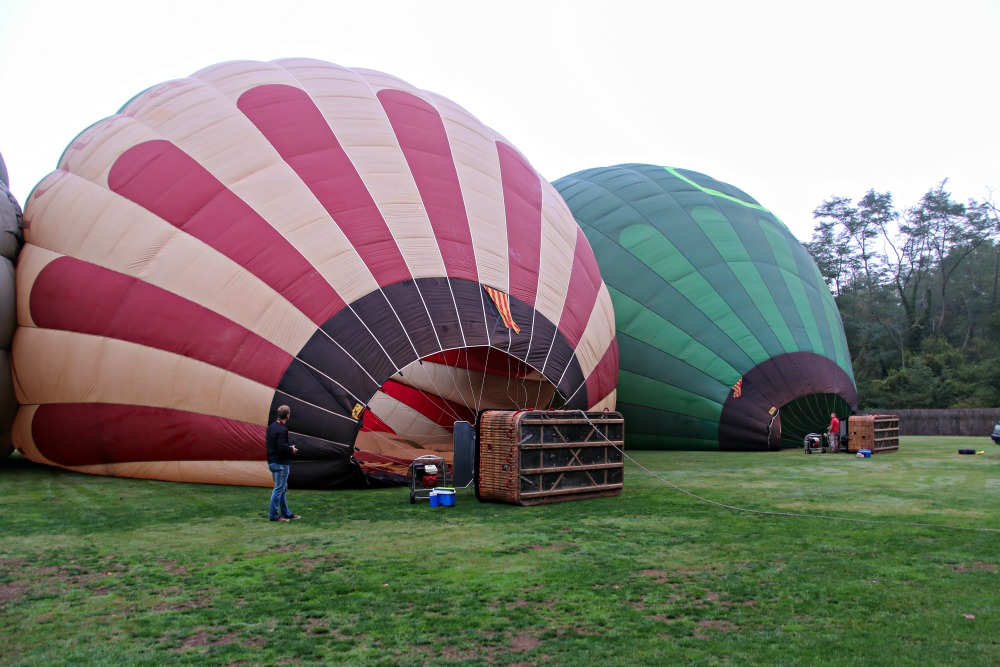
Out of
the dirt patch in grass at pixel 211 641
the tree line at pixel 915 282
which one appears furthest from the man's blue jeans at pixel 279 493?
the tree line at pixel 915 282

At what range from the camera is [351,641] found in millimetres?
3154

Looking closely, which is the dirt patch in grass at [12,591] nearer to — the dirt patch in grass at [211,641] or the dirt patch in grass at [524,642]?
the dirt patch in grass at [211,641]

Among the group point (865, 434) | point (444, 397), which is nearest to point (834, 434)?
point (865, 434)

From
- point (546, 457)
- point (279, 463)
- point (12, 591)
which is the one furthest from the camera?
point (546, 457)

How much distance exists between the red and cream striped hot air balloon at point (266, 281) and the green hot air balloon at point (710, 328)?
153 inches

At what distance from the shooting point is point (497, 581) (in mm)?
4066

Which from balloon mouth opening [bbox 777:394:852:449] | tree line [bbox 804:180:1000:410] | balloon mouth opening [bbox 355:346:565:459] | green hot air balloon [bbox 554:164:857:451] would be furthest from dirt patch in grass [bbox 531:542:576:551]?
tree line [bbox 804:180:1000:410]

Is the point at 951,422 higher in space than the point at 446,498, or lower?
higher

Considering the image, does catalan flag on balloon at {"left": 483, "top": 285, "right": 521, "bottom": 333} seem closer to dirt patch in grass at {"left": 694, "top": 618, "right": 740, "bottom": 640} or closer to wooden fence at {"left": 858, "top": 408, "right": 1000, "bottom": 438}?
dirt patch in grass at {"left": 694, "top": 618, "right": 740, "bottom": 640}

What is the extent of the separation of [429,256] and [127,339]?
Result: 10.5 ft

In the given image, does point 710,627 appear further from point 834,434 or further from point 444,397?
point 834,434

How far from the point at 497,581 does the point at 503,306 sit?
16.0 ft

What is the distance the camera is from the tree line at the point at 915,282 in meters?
39.6

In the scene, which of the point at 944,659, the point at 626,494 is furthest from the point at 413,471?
the point at 944,659
